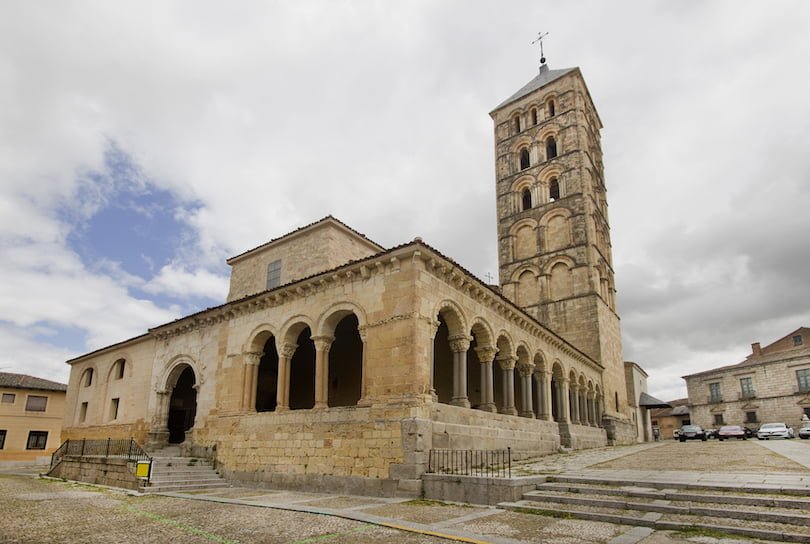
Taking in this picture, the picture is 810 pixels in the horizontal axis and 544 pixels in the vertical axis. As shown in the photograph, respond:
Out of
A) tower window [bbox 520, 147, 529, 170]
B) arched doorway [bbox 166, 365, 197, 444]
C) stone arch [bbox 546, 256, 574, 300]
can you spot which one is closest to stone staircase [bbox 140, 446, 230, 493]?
arched doorway [bbox 166, 365, 197, 444]

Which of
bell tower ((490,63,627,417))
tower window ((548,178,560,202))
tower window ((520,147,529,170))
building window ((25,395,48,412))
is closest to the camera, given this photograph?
bell tower ((490,63,627,417))

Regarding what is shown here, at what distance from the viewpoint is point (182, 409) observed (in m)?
21.4

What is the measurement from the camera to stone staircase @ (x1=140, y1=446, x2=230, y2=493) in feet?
43.0

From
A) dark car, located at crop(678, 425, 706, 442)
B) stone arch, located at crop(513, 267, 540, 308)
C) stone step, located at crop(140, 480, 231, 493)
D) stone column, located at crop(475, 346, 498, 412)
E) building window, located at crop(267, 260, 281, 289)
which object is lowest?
stone step, located at crop(140, 480, 231, 493)

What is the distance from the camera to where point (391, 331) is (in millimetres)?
11891

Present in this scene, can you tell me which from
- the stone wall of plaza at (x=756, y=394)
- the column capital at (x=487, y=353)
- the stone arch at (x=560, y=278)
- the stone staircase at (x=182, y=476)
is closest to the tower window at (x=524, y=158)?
the stone arch at (x=560, y=278)

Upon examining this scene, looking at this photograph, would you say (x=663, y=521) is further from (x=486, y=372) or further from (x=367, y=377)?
(x=486, y=372)

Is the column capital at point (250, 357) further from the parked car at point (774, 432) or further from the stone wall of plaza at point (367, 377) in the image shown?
the parked car at point (774, 432)

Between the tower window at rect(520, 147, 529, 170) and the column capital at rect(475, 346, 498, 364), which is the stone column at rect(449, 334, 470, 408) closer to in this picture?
the column capital at rect(475, 346, 498, 364)

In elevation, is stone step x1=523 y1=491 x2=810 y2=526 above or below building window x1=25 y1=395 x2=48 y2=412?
below

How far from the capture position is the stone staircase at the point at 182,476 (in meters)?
13.1

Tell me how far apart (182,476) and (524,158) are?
1149 inches

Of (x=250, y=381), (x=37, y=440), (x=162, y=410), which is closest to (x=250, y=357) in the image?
(x=250, y=381)

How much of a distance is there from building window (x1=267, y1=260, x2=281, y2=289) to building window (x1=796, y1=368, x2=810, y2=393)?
47145 mm
